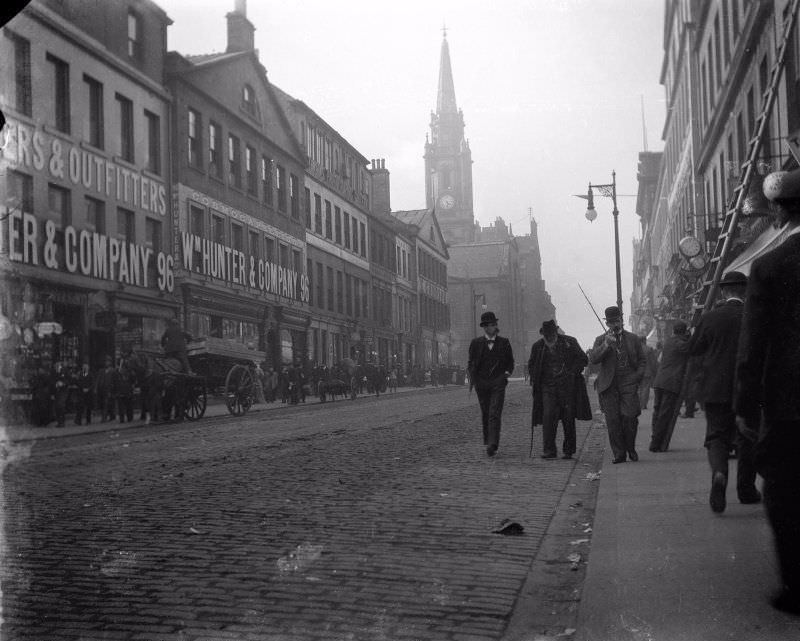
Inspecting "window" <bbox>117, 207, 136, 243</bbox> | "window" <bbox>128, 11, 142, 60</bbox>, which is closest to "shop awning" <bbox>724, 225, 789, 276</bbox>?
"window" <bbox>117, 207, 136, 243</bbox>

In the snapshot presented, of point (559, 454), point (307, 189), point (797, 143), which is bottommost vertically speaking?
point (559, 454)

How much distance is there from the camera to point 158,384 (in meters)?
18.5

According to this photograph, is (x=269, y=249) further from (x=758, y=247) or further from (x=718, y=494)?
(x=718, y=494)

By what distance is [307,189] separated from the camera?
4444 cm

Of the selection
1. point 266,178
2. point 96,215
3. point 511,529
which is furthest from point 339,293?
point 511,529

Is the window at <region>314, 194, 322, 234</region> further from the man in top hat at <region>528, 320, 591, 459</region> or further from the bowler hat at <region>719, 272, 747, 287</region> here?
the bowler hat at <region>719, 272, 747, 287</region>

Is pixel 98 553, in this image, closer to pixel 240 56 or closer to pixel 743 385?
pixel 743 385

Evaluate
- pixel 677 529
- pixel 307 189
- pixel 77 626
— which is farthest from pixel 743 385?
pixel 307 189

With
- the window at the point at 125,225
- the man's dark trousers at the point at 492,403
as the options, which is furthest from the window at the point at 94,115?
the man's dark trousers at the point at 492,403

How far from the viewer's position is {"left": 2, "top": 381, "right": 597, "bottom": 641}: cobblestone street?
3.97 metres

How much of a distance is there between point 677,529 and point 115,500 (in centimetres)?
435

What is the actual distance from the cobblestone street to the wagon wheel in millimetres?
9155

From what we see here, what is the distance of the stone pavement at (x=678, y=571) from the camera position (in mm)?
3660

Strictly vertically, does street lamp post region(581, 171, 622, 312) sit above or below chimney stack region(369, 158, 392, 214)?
below
